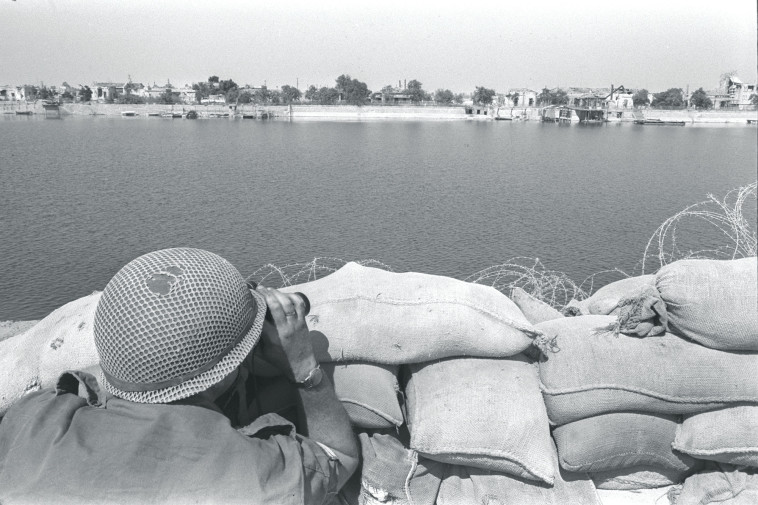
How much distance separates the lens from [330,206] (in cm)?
2417

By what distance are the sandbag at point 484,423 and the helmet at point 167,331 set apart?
1.36 m

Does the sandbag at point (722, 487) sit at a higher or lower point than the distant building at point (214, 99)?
lower

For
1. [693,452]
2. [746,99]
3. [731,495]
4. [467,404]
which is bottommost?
[731,495]

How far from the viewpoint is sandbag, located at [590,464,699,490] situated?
3230mm

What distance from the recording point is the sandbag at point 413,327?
119 inches

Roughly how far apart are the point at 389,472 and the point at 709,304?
1.85 meters

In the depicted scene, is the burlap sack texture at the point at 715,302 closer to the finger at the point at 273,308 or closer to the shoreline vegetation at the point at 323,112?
the finger at the point at 273,308

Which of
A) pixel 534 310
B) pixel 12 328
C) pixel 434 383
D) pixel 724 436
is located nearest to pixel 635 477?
pixel 724 436

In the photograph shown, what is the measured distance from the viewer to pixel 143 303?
179 cm

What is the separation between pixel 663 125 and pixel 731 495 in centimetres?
9959

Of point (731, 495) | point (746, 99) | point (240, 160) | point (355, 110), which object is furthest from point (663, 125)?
point (731, 495)

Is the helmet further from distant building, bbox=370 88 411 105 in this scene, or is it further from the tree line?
distant building, bbox=370 88 411 105

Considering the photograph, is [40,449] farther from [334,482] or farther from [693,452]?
[693,452]

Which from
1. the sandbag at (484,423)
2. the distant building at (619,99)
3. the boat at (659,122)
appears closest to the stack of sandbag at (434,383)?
the sandbag at (484,423)
